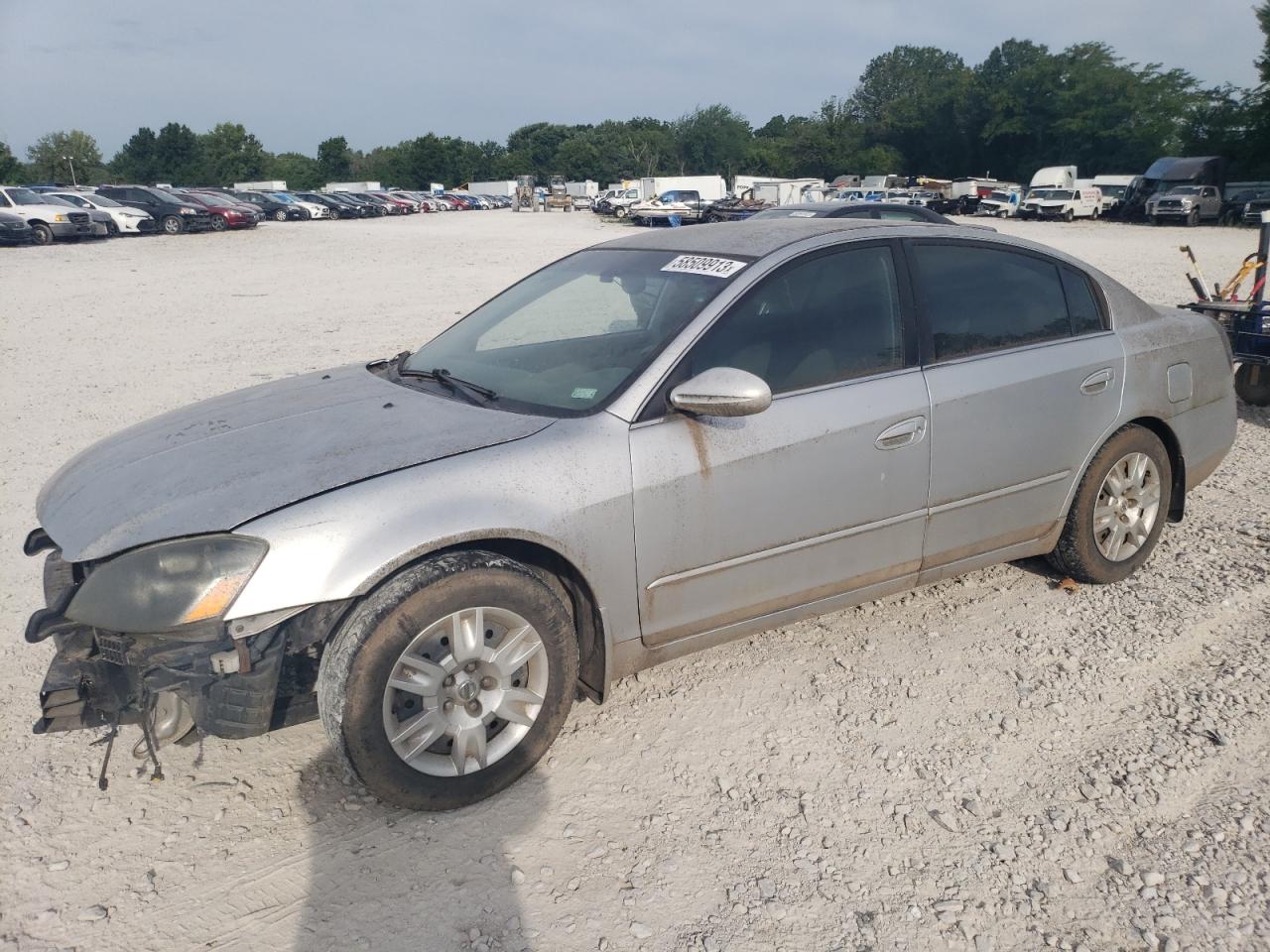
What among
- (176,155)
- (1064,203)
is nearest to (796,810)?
(1064,203)

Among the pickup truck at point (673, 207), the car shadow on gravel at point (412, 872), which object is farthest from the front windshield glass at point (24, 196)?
the car shadow on gravel at point (412, 872)

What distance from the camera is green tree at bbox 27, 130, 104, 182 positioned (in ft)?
299

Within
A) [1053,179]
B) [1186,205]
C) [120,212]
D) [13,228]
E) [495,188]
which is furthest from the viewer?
[495,188]

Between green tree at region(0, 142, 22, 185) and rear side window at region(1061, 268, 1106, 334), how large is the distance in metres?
80.0

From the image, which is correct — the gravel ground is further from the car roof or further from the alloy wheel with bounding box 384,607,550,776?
the car roof

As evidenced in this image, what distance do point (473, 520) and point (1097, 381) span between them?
283cm

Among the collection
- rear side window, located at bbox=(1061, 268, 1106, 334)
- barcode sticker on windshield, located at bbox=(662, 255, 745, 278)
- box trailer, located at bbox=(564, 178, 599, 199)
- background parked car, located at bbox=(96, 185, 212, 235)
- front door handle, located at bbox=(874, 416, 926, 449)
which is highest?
box trailer, located at bbox=(564, 178, 599, 199)

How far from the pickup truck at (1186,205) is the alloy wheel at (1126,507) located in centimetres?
4054

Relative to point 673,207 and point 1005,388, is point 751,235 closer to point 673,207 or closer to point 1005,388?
point 1005,388

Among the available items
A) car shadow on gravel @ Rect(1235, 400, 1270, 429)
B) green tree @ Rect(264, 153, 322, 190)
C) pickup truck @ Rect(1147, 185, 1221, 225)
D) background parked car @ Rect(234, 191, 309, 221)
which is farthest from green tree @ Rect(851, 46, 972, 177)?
car shadow on gravel @ Rect(1235, 400, 1270, 429)

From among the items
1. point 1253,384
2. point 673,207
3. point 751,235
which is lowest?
point 1253,384

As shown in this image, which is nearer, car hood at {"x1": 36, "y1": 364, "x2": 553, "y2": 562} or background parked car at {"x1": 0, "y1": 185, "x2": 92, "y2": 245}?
car hood at {"x1": 36, "y1": 364, "x2": 553, "y2": 562}

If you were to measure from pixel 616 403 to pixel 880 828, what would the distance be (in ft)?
5.01

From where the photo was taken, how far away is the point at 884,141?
8794cm
